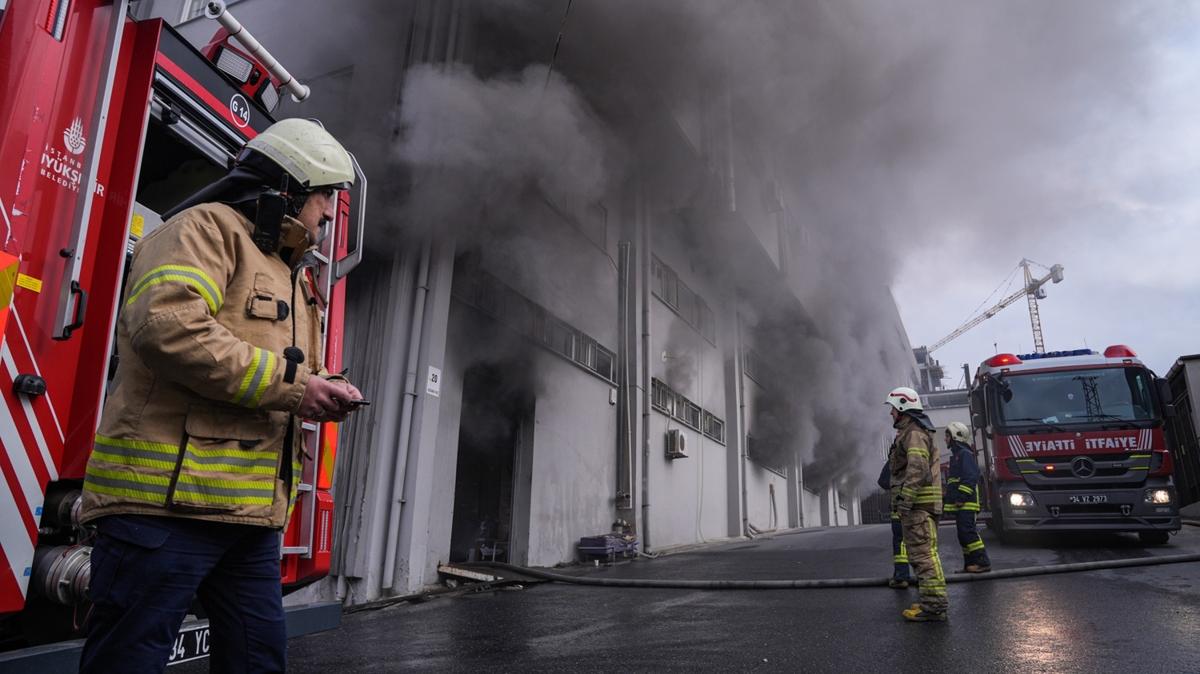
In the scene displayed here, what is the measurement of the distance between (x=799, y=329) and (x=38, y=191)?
Result: 1952 centimetres

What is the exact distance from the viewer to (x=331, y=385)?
4.33 ft

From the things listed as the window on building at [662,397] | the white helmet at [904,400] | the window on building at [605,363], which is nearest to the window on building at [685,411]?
the window on building at [662,397]

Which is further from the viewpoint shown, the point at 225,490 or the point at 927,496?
the point at 927,496

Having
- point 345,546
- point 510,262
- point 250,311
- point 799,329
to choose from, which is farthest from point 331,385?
point 799,329

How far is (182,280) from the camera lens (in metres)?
1.23

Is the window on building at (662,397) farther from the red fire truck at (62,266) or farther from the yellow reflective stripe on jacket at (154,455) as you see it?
the yellow reflective stripe on jacket at (154,455)

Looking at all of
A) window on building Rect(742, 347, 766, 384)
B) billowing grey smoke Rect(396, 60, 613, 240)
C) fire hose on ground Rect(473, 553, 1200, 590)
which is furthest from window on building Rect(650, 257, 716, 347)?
fire hose on ground Rect(473, 553, 1200, 590)

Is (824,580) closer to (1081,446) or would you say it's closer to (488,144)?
(1081,446)

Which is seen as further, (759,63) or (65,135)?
(759,63)

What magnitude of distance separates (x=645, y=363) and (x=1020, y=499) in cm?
471

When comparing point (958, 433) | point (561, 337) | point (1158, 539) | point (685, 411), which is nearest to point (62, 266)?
point (561, 337)

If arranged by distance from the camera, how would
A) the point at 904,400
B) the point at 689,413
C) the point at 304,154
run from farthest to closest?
the point at 689,413 < the point at 904,400 < the point at 304,154

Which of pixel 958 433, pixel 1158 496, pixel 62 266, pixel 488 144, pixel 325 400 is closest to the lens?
→ pixel 325 400

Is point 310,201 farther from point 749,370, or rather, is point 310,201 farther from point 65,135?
point 749,370
